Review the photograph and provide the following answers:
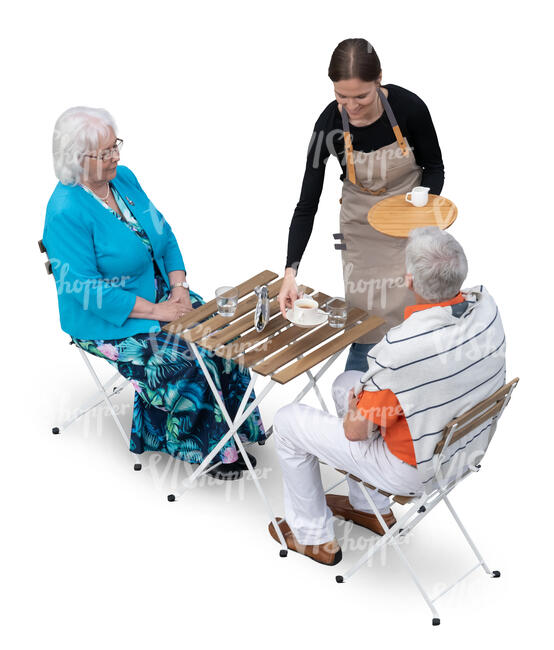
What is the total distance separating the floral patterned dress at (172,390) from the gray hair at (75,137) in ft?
0.85

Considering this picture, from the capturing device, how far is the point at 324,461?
186 inches

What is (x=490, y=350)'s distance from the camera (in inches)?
167

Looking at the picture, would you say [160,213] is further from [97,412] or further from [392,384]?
[392,384]

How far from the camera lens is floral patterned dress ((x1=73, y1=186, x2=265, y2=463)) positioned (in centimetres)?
534

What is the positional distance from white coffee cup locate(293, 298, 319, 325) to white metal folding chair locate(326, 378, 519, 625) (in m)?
0.76

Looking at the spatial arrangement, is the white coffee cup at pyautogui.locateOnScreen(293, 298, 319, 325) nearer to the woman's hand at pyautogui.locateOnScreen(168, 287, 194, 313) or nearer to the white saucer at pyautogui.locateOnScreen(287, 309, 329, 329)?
the white saucer at pyautogui.locateOnScreen(287, 309, 329, 329)

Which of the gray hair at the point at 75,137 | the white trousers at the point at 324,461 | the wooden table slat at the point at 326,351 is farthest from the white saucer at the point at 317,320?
the gray hair at the point at 75,137

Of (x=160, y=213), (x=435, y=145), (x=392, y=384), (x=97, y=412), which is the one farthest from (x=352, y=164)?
(x=97, y=412)

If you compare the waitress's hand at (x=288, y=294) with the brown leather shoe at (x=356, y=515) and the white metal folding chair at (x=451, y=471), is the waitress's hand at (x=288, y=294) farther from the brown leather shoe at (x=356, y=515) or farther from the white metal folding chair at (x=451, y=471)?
the brown leather shoe at (x=356, y=515)

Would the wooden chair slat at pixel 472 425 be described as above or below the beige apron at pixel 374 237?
below

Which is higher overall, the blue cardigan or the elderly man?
the blue cardigan

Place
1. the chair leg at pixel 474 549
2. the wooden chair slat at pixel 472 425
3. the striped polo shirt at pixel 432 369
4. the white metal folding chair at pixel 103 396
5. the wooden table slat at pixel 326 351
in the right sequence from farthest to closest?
1. the white metal folding chair at pixel 103 396
2. the chair leg at pixel 474 549
3. the wooden table slat at pixel 326 351
4. the wooden chair slat at pixel 472 425
5. the striped polo shirt at pixel 432 369

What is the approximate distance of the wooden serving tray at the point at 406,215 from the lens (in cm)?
493

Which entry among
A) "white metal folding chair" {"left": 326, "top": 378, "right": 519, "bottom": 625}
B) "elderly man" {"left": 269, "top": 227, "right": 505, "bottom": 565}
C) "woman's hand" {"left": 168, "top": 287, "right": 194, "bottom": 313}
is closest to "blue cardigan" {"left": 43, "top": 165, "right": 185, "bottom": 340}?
"woman's hand" {"left": 168, "top": 287, "right": 194, "bottom": 313}
